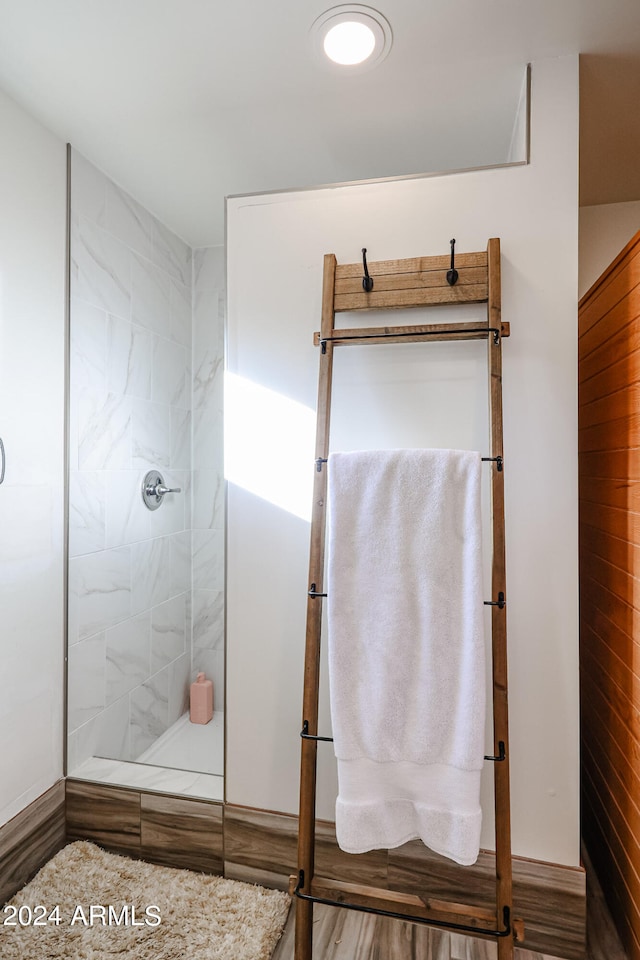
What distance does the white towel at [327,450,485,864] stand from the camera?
130 cm

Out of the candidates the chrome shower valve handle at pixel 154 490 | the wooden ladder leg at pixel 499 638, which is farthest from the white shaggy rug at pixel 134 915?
the chrome shower valve handle at pixel 154 490

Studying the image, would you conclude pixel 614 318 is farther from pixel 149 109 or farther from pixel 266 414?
pixel 149 109

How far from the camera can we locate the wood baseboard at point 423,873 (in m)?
1.44

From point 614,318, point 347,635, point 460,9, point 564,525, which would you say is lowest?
point 347,635

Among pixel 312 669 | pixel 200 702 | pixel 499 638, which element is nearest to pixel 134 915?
pixel 312 669

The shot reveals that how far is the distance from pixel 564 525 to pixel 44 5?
1729 mm

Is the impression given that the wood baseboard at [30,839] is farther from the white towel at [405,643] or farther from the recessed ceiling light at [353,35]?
the recessed ceiling light at [353,35]

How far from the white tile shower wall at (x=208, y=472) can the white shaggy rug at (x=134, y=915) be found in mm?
1003

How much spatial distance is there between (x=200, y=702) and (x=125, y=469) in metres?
1.07

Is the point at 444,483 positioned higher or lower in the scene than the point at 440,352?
lower

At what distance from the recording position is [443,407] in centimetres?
153

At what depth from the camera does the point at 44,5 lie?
1.32 meters

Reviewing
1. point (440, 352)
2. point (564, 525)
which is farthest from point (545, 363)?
point (564, 525)

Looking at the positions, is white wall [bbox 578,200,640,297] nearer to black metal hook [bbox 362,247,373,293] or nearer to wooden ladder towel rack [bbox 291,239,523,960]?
wooden ladder towel rack [bbox 291,239,523,960]
